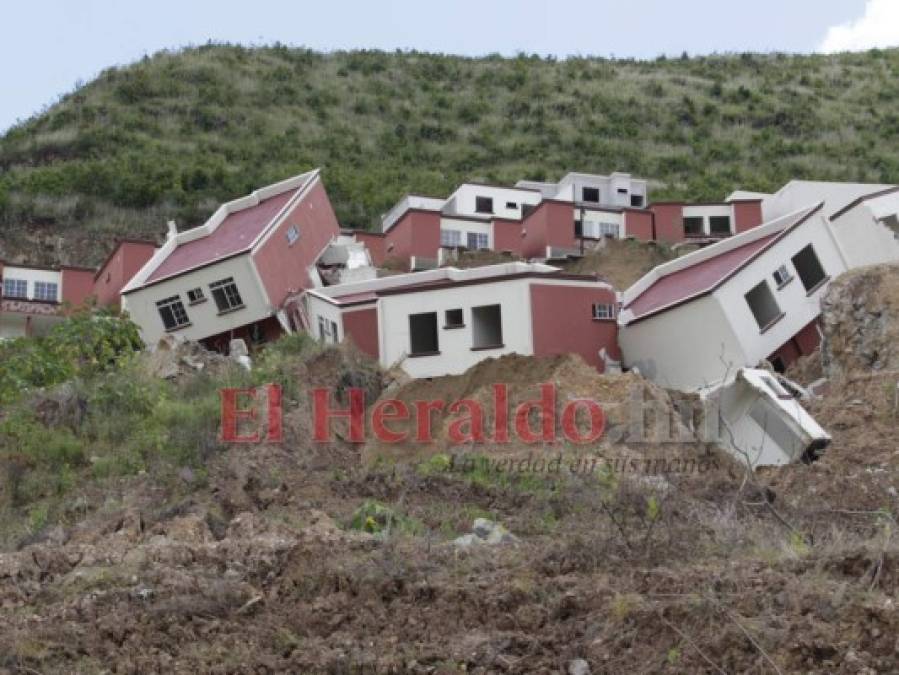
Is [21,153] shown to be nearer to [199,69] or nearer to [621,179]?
[199,69]

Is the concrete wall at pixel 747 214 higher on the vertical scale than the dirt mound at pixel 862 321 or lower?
higher

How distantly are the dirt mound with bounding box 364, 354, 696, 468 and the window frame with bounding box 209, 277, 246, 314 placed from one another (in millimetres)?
12610

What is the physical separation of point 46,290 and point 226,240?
9.07m

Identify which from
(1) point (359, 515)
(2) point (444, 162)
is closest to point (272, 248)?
(1) point (359, 515)

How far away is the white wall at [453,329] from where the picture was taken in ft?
116

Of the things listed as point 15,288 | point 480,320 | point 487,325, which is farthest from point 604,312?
point 15,288

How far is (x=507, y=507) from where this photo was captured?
21391 millimetres

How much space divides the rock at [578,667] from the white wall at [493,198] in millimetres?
46577

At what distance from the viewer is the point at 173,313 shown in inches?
1671

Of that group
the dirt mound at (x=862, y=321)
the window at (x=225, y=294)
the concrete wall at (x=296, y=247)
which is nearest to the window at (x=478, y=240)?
the concrete wall at (x=296, y=247)

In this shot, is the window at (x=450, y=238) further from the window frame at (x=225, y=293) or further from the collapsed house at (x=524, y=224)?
the window frame at (x=225, y=293)

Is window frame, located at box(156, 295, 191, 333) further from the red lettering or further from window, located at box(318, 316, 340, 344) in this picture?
the red lettering

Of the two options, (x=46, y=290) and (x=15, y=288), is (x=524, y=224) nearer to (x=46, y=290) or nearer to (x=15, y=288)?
(x=46, y=290)

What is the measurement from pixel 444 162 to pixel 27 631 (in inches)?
2788
